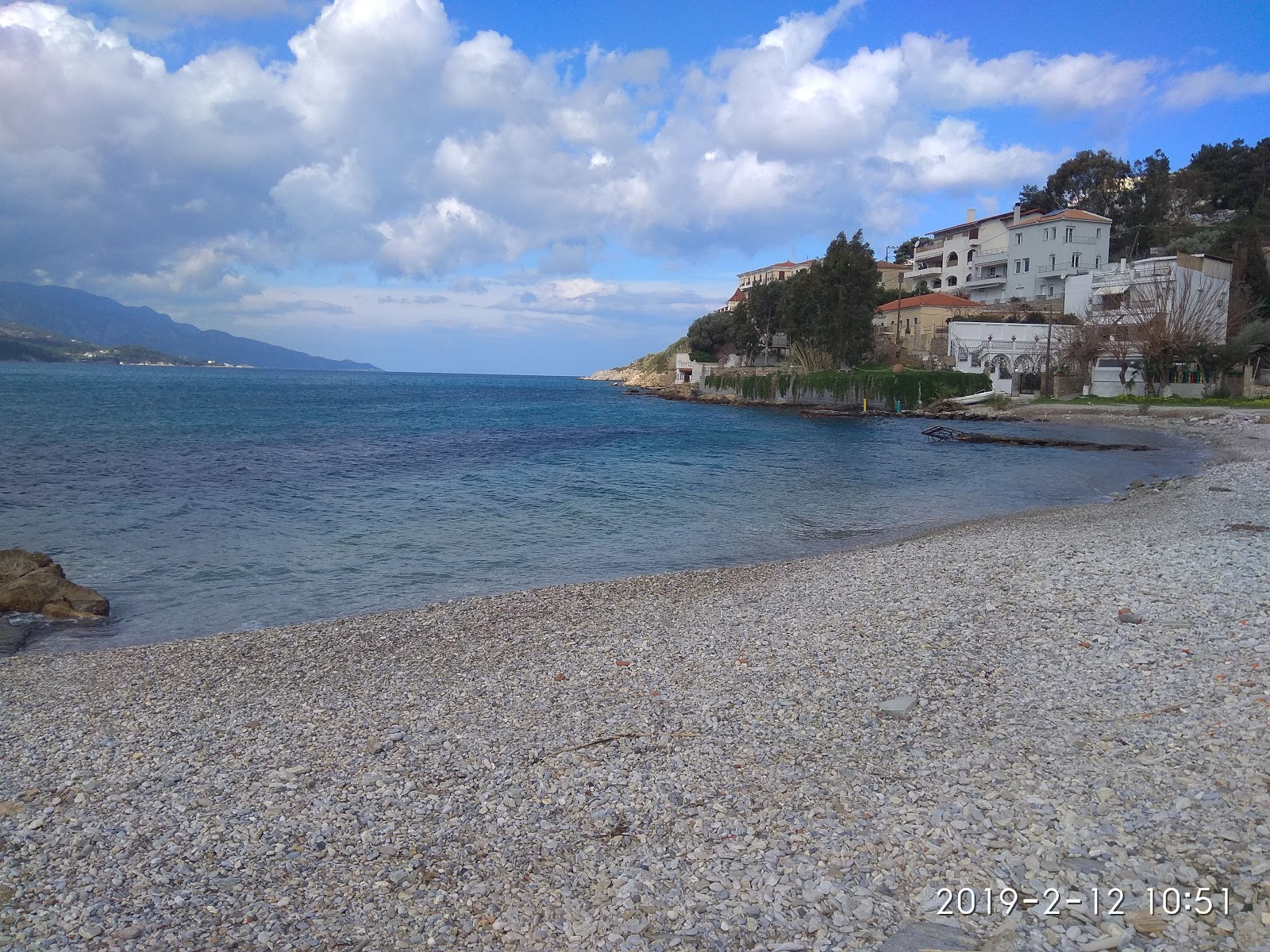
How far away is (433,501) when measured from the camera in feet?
82.5

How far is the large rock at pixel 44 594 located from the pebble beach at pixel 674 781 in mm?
2595

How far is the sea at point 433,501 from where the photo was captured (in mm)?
15180

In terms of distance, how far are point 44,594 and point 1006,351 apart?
72456mm

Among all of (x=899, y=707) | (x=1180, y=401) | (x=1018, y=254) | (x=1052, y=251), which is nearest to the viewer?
(x=899, y=707)

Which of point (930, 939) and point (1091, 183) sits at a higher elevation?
point (1091, 183)

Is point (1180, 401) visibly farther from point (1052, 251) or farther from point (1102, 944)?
point (1102, 944)

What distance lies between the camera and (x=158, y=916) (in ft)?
16.3

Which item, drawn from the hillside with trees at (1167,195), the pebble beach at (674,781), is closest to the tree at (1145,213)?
the hillside with trees at (1167,195)

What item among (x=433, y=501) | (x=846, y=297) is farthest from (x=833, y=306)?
(x=433, y=501)

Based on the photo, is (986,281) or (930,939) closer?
(930,939)

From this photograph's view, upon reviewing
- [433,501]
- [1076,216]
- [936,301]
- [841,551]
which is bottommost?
[433,501]

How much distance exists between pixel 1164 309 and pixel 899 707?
6079 cm

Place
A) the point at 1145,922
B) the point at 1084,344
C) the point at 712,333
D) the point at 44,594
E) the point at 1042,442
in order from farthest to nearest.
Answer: the point at 712,333
the point at 1084,344
the point at 1042,442
the point at 44,594
the point at 1145,922

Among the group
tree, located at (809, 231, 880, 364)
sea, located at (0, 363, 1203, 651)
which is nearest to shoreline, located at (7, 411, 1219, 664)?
sea, located at (0, 363, 1203, 651)
